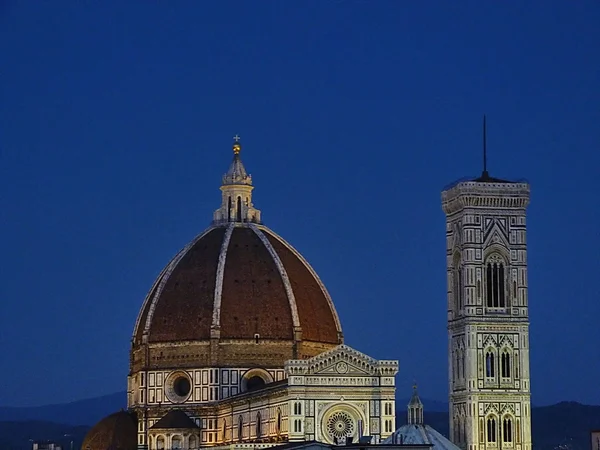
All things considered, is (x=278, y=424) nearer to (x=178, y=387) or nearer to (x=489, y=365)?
(x=489, y=365)

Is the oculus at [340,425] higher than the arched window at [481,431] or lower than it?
higher

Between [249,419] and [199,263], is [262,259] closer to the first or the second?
[199,263]

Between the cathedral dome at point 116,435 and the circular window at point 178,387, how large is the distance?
3.29 m

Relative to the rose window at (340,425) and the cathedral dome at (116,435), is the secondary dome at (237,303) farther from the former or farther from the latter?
the rose window at (340,425)

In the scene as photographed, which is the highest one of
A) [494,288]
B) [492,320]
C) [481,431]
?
[494,288]

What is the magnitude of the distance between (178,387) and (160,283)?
21.4 feet

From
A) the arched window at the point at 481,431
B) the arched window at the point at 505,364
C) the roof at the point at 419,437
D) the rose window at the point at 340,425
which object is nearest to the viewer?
the roof at the point at 419,437

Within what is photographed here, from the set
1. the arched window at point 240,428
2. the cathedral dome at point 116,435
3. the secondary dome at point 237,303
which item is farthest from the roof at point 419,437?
the cathedral dome at point 116,435

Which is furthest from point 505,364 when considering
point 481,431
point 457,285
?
point 457,285

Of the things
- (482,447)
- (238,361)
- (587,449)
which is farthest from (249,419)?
(587,449)

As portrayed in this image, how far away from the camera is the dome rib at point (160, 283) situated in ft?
417

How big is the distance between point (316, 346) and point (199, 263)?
847 centimetres

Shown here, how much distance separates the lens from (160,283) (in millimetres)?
127938

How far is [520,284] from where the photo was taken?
358 ft
